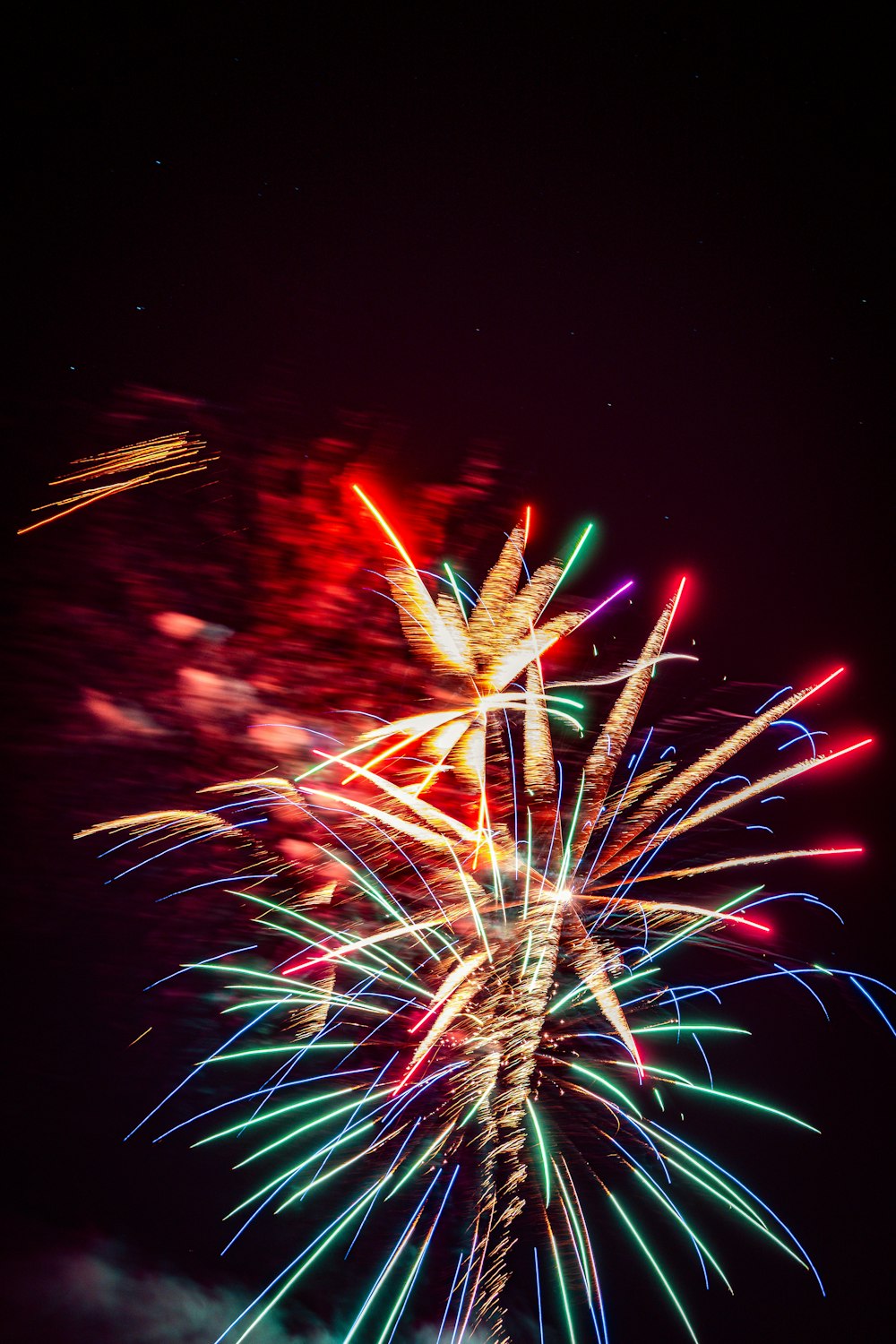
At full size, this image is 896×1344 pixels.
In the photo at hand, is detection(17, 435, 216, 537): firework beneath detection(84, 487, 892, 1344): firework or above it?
above

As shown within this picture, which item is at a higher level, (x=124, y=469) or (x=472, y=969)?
(x=124, y=469)

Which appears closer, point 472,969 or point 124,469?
point 472,969

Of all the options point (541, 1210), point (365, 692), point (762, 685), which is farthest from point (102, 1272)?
point (762, 685)

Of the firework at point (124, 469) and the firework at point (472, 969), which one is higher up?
the firework at point (124, 469)

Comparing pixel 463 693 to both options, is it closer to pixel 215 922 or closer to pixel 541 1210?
pixel 215 922

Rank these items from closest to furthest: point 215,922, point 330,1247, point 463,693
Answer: point 463,693, point 215,922, point 330,1247

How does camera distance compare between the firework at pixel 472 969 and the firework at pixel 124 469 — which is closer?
the firework at pixel 472 969

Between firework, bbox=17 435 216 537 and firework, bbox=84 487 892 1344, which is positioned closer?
firework, bbox=84 487 892 1344

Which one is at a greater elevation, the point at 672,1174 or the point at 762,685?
the point at 762,685
